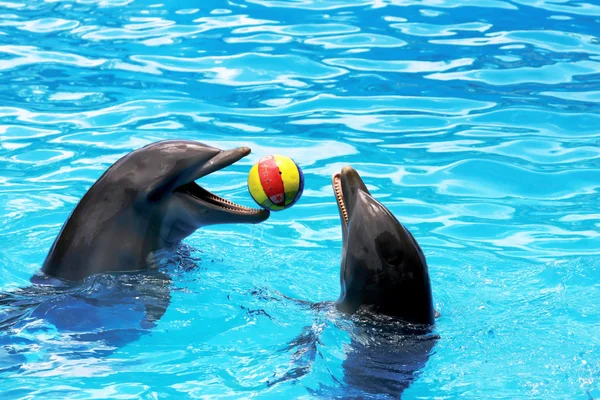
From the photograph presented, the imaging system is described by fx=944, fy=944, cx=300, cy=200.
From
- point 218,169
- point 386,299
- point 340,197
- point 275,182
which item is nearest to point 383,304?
point 386,299

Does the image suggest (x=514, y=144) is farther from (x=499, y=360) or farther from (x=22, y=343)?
(x=22, y=343)

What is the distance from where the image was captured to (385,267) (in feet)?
16.7

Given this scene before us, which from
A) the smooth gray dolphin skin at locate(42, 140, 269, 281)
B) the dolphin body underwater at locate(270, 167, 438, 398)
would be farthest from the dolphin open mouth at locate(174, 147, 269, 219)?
the dolphin body underwater at locate(270, 167, 438, 398)

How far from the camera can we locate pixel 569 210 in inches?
309

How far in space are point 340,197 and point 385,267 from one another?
0.58m

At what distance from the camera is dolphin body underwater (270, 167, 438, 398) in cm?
502

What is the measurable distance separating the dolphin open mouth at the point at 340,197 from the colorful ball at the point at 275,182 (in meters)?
0.28

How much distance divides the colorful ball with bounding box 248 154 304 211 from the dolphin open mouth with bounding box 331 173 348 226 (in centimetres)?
28

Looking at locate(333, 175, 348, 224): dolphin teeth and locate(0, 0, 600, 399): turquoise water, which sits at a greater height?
locate(333, 175, 348, 224): dolphin teeth

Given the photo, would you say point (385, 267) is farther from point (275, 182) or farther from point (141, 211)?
point (141, 211)

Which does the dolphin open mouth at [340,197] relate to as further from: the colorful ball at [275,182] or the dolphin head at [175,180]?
the dolphin head at [175,180]

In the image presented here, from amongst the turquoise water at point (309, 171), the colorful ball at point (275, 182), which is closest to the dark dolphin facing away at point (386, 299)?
the turquoise water at point (309, 171)

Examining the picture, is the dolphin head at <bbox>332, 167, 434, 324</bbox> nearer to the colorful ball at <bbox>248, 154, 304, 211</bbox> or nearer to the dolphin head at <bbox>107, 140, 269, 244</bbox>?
the colorful ball at <bbox>248, 154, 304, 211</bbox>

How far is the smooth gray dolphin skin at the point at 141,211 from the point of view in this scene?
5.54 m
